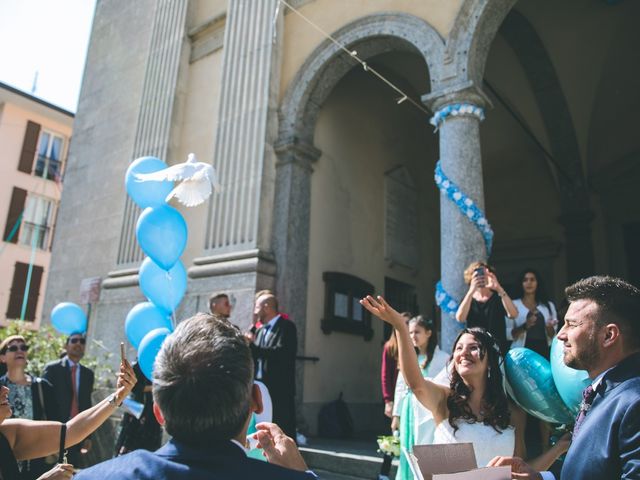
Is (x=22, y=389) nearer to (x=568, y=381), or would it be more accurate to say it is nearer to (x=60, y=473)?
(x=60, y=473)

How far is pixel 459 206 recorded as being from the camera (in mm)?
5477

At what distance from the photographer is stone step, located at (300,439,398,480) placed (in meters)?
4.80

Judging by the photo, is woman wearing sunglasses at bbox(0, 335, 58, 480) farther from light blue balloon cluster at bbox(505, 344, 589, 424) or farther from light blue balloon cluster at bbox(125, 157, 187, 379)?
light blue balloon cluster at bbox(505, 344, 589, 424)

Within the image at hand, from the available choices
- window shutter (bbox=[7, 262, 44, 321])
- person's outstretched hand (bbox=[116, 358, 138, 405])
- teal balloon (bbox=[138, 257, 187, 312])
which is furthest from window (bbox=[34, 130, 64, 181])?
person's outstretched hand (bbox=[116, 358, 138, 405])

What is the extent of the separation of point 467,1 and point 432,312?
5.72 metres

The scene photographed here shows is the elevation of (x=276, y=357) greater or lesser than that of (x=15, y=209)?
lesser

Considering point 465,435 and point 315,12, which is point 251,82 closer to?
point 315,12

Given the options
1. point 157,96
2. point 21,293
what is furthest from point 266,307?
point 21,293

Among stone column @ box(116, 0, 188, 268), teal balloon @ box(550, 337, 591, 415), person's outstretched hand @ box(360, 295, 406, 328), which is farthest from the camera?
stone column @ box(116, 0, 188, 268)

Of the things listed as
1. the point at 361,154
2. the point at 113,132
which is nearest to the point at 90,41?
the point at 113,132

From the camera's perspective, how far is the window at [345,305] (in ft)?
24.8

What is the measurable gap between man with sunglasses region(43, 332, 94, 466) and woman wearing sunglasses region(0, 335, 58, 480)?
1184 millimetres

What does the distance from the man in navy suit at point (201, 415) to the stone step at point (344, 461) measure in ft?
11.4

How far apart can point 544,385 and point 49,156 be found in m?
23.4
